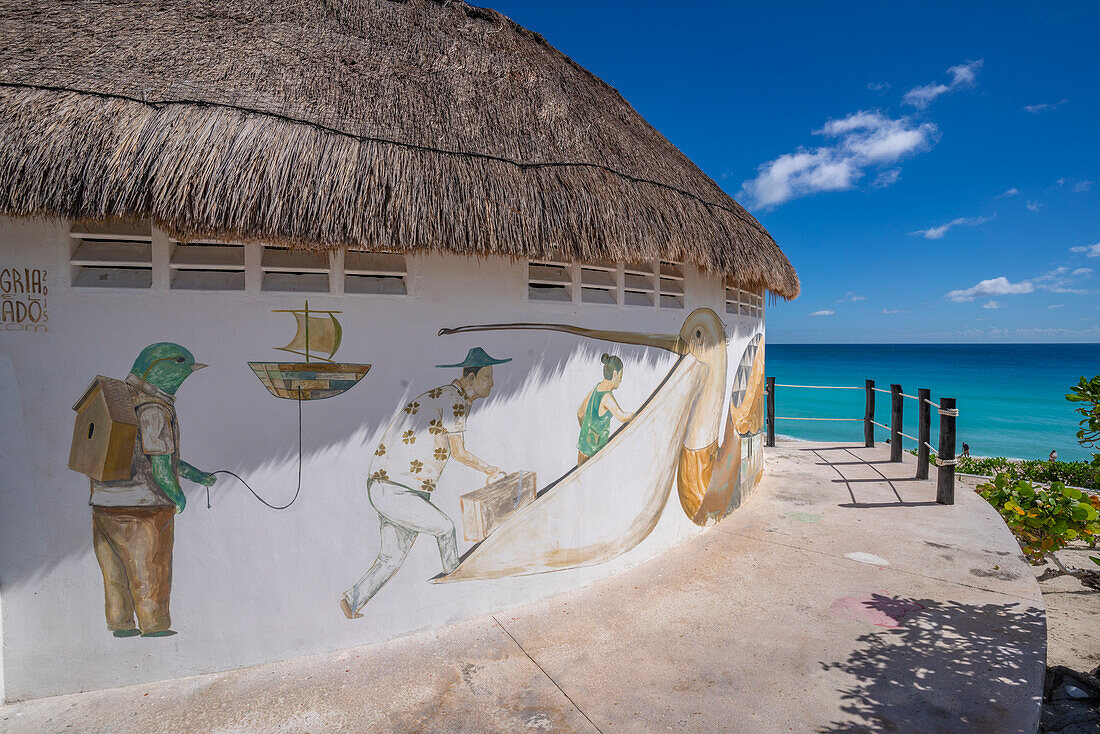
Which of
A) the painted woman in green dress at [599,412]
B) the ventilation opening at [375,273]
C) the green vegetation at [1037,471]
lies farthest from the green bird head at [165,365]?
the green vegetation at [1037,471]

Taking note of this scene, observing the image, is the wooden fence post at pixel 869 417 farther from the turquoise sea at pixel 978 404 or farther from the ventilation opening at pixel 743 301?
the ventilation opening at pixel 743 301

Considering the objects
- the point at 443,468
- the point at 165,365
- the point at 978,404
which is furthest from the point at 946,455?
the point at 978,404

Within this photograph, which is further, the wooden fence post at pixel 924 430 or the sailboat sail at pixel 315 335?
the wooden fence post at pixel 924 430

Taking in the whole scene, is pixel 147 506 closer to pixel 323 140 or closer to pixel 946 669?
pixel 323 140

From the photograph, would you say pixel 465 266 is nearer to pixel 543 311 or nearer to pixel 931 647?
pixel 543 311

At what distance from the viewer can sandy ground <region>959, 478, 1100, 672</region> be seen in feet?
13.2

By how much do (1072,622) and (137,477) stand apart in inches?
290

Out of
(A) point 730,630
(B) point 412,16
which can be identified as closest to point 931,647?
(A) point 730,630

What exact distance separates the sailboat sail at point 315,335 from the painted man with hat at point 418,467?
62 cm

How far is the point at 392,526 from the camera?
352 centimetres

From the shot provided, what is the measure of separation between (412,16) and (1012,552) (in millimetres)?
7756

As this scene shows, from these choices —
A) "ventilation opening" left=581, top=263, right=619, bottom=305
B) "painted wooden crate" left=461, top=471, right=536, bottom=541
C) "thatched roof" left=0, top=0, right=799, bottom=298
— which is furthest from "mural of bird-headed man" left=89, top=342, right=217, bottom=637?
"ventilation opening" left=581, top=263, right=619, bottom=305

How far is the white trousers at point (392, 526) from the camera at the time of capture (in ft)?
11.4

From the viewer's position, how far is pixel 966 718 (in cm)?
277
